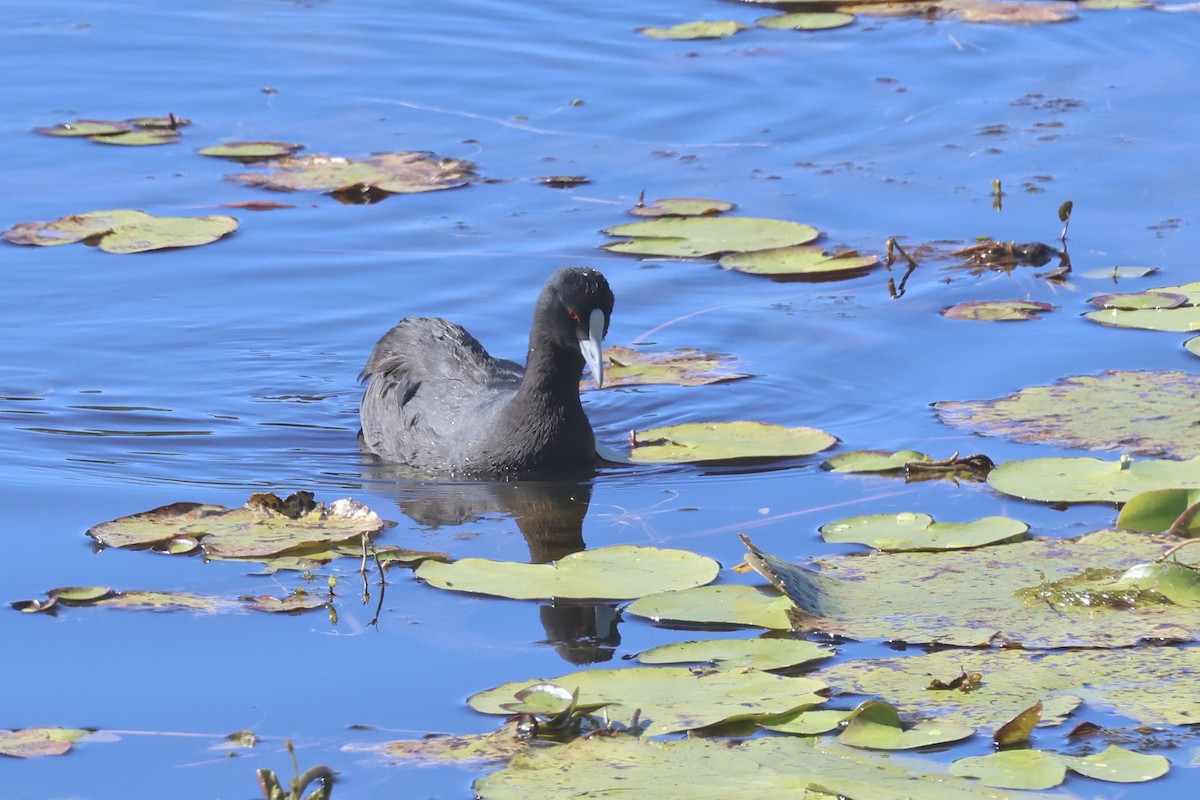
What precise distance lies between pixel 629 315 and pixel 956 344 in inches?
59.9

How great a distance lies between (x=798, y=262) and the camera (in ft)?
29.1

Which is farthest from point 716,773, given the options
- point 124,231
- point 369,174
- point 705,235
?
point 369,174

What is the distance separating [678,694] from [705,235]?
16.6 ft

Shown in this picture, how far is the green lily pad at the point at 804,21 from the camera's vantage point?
13922 mm

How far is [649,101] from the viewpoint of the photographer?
12227 millimetres

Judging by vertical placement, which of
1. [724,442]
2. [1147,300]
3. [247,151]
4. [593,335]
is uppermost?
[247,151]

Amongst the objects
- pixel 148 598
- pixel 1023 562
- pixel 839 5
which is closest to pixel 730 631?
pixel 1023 562

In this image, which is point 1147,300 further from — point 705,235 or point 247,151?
point 247,151

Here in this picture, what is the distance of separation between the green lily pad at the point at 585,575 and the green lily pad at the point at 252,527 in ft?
1.39

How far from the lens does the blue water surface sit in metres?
4.79

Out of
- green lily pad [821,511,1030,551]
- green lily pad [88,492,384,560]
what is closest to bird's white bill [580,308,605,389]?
green lily pad [88,492,384,560]

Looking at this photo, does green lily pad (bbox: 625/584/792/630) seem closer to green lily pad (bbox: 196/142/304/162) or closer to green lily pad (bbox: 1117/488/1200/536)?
green lily pad (bbox: 1117/488/1200/536)

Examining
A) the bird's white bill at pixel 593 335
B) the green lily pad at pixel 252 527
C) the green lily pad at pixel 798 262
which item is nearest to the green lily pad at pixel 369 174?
the green lily pad at pixel 798 262

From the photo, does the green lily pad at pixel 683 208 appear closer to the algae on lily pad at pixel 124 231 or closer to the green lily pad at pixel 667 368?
the green lily pad at pixel 667 368
